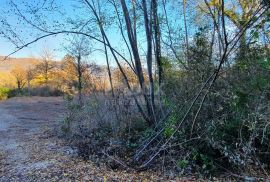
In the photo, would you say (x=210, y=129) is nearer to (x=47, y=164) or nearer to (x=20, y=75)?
(x=47, y=164)

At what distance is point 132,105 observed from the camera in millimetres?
6203

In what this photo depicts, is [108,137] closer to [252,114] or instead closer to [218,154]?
[218,154]

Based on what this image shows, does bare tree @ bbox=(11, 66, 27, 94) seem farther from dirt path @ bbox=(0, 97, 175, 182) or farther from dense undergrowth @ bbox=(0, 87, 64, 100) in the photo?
dirt path @ bbox=(0, 97, 175, 182)

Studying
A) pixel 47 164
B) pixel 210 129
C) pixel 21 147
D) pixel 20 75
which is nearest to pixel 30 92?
pixel 20 75

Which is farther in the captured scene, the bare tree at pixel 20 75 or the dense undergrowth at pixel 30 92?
the bare tree at pixel 20 75

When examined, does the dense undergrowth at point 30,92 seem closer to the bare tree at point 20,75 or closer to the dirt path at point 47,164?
the bare tree at point 20,75

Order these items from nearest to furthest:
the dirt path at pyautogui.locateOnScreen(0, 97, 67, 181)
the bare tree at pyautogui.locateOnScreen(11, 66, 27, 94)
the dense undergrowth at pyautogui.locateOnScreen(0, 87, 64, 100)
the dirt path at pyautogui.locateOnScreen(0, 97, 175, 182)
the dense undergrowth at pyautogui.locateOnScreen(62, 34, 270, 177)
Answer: the dense undergrowth at pyautogui.locateOnScreen(62, 34, 270, 177), the dirt path at pyautogui.locateOnScreen(0, 97, 175, 182), the dirt path at pyautogui.locateOnScreen(0, 97, 67, 181), the dense undergrowth at pyautogui.locateOnScreen(0, 87, 64, 100), the bare tree at pyautogui.locateOnScreen(11, 66, 27, 94)

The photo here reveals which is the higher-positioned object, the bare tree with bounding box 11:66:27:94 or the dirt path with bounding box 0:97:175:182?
the bare tree with bounding box 11:66:27:94

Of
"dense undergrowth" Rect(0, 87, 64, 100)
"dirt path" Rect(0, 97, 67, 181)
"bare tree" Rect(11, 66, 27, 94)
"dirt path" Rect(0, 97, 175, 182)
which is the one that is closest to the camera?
"dirt path" Rect(0, 97, 175, 182)

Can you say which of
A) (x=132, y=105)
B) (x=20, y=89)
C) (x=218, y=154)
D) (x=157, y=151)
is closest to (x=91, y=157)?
(x=157, y=151)

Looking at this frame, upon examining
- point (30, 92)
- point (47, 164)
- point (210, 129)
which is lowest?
point (47, 164)

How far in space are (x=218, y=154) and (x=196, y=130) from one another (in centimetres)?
49

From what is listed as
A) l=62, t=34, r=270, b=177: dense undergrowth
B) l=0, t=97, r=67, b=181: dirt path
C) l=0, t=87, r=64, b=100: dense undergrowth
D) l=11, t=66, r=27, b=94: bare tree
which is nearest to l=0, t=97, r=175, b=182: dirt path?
l=0, t=97, r=67, b=181: dirt path

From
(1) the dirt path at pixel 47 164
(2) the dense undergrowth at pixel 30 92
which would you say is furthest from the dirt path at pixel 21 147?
(2) the dense undergrowth at pixel 30 92
